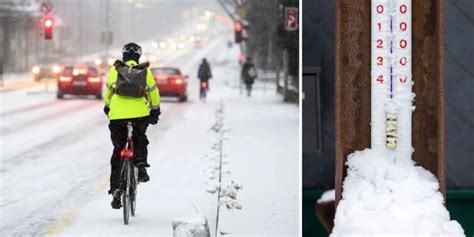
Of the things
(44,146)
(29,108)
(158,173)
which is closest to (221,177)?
(158,173)

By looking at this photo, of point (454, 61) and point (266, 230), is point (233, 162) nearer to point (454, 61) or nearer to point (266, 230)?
point (266, 230)

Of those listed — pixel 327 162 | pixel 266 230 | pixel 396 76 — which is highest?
pixel 396 76

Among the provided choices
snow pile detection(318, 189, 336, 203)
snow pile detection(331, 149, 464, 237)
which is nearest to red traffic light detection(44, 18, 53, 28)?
snow pile detection(318, 189, 336, 203)

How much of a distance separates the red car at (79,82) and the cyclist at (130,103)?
1790 millimetres

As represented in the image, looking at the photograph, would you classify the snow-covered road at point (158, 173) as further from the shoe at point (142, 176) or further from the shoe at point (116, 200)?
the shoe at point (142, 176)

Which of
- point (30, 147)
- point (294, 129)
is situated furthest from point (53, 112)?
point (294, 129)

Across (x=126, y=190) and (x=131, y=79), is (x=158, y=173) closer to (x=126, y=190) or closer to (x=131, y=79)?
(x=126, y=190)

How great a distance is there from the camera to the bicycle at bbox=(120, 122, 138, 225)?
6.16m

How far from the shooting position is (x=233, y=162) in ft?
30.6

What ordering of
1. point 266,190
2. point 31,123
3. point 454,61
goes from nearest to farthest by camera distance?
point 454,61 → point 266,190 → point 31,123

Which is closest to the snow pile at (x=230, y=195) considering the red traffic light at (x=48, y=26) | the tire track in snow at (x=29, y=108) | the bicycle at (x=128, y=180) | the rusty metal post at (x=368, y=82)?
the bicycle at (x=128, y=180)

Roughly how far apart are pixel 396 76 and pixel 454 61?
110 cm

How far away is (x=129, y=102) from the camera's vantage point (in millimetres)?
5641

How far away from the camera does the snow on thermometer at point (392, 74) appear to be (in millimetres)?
5098
